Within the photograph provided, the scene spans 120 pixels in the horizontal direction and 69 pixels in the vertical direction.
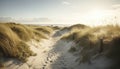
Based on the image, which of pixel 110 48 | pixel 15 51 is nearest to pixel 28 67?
pixel 15 51

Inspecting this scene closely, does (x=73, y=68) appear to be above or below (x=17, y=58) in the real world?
below

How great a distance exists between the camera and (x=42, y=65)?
858 centimetres

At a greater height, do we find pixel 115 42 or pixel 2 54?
pixel 115 42

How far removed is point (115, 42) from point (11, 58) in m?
6.66

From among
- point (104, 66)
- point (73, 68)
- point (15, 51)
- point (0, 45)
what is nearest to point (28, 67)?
point (15, 51)

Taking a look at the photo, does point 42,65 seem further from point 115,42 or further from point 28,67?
point 115,42

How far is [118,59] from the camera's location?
6285mm

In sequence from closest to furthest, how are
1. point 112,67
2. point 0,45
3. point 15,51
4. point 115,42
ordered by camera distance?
point 112,67
point 115,42
point 0,45
point 15,51

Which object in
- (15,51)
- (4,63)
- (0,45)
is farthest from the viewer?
(15,51)

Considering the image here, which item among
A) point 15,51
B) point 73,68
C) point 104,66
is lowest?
point 73,68

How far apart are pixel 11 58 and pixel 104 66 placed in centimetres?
591

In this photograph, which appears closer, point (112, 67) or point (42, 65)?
point (112, 67)

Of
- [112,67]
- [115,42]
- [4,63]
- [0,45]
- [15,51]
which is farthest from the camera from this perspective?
[15,51]

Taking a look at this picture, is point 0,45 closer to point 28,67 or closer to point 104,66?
point 28,67
